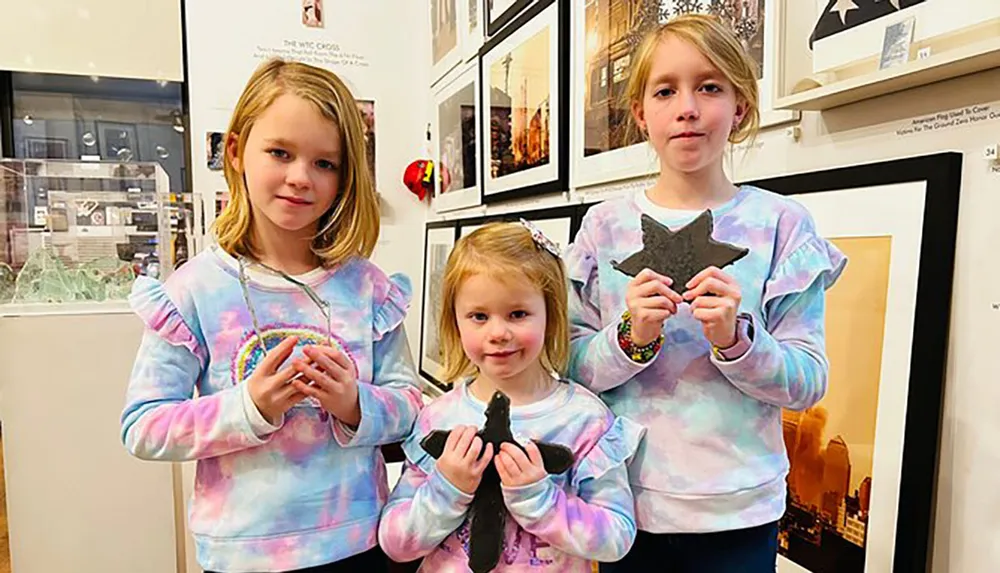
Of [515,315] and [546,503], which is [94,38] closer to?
[515,315]

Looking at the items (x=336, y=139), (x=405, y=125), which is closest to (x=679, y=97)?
(x=336, y=139)

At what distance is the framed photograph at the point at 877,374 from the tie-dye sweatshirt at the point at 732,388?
22cm

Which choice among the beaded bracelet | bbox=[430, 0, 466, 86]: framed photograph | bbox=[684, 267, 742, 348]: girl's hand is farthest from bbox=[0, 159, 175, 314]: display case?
bbox=[684, 267, 742, 348]: girl's hand

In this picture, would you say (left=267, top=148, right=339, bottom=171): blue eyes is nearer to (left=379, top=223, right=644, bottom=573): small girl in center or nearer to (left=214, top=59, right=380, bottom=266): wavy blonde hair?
(left=214, top=59, right=380, bottom=266): wavy blonde hair

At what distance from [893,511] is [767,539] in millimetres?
284

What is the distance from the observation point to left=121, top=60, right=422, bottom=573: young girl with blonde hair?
99cm

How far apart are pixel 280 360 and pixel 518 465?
346 mm

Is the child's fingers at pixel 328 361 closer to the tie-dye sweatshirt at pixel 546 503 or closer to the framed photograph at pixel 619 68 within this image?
the tie-dye sweatshirt at pixel 546 503

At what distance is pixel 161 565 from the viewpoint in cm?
259

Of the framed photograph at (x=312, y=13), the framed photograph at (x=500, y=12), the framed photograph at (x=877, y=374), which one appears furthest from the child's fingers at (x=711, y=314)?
the framed photograph at (x=312, y=13)

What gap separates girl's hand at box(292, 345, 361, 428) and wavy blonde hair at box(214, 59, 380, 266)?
196 mm

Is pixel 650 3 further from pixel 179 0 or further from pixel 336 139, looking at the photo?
pixel 179 0

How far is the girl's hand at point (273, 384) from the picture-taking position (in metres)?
0.95

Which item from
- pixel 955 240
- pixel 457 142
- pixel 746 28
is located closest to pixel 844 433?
pixel 955 240
